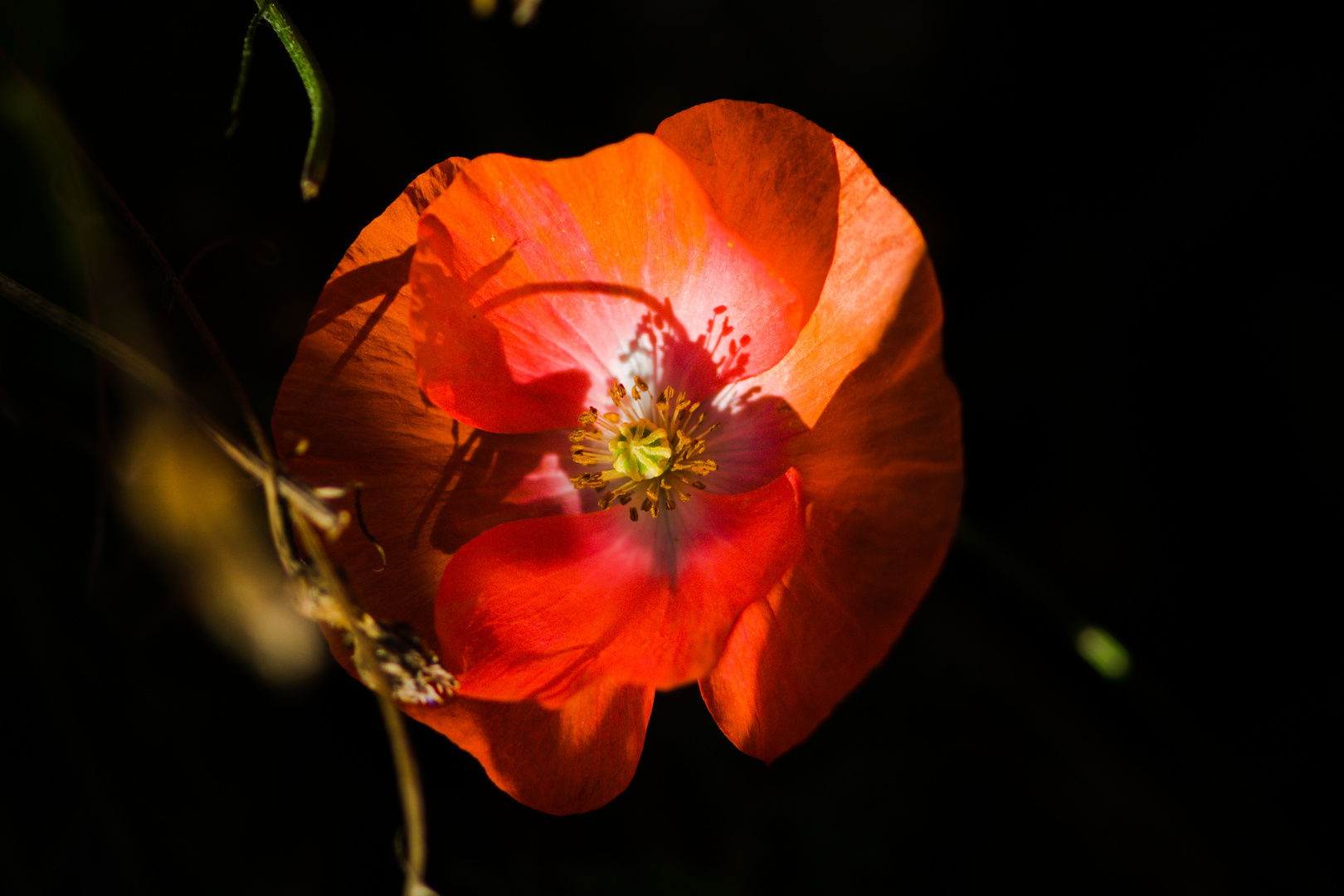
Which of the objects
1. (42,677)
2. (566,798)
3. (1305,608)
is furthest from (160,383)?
(1305,608)

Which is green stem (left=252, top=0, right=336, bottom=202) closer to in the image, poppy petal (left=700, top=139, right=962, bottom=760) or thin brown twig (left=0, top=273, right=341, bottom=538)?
thin brown twig (left=0, top=273, right=341, bottom=538)

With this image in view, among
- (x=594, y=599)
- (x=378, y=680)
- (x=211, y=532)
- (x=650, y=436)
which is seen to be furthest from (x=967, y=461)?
(x=211, y=532)

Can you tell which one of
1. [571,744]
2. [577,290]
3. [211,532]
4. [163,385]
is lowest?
[571,744]

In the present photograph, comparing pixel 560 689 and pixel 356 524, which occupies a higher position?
pixel 356 524

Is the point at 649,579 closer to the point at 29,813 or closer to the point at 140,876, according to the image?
the point at 140,876

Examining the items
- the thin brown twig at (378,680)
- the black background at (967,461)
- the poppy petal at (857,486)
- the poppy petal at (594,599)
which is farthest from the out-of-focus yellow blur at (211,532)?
the poppy petal at (857,486)

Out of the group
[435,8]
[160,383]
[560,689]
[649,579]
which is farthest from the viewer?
[435,8]

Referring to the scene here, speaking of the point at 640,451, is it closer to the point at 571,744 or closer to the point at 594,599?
the point at 594,599
